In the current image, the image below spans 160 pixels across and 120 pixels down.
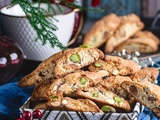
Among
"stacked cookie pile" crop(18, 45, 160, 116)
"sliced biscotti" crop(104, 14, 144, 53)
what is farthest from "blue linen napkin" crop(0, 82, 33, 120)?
"sliced biscotti" crop(104, 14, 144, 53)

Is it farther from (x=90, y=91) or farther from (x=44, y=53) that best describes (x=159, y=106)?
(x=44, y=53)

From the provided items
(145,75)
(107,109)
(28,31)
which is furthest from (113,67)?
(28,31)

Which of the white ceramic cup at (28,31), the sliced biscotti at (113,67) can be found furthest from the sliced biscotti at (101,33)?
the sliced biscotti at (113,67)

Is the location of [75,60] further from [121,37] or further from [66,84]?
[121,37]

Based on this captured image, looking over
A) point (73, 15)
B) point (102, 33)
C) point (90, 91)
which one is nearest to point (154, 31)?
point (102, 33)

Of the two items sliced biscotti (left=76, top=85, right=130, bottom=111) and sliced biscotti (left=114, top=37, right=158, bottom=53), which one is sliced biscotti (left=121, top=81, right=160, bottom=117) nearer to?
sliced biscotti (left=76, top=85, right=130, bottom=111)

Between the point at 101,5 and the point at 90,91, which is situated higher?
the point at 90,91
